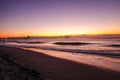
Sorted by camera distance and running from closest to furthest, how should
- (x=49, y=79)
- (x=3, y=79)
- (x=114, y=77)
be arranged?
(x=3, y=79)
(x=49, y=79)
(x=114, y=77)

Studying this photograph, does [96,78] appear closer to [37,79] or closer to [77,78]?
[77,78]

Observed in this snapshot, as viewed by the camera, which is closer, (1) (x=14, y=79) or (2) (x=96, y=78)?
(1) (x=14, y=79)

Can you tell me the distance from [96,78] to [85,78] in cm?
57

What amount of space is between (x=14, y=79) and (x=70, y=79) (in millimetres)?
2694

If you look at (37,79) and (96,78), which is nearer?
(37,79)

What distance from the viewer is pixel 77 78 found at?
7941mm

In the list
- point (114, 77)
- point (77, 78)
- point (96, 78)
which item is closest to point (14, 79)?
point (77, 78)

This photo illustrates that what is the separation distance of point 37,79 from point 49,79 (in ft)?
1.97

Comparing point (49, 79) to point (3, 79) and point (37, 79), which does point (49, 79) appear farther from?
point (3, 79)

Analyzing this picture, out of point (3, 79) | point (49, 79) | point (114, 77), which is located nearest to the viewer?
point (3, 79)

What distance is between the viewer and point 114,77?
A: 27.3ft

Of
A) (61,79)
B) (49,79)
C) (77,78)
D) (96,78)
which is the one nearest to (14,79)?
(49,79)

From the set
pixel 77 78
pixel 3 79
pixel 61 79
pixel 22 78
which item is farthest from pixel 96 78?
Result: pixel 3 79

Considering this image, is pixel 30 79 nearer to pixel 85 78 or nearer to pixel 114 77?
pixel 85 78
